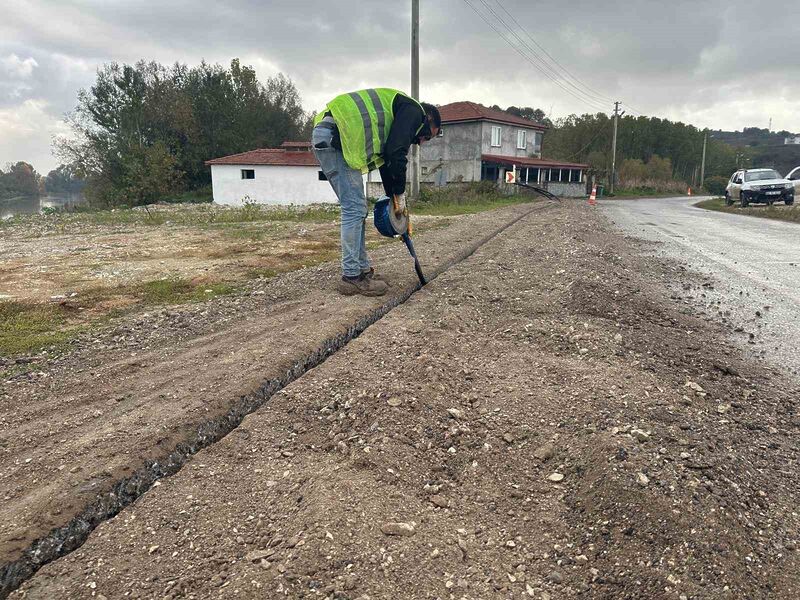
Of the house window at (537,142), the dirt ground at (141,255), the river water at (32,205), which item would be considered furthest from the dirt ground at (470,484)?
the house window at (537,142)

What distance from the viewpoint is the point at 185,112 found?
1512 inches

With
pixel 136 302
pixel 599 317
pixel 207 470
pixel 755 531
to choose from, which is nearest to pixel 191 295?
pixel 136 302

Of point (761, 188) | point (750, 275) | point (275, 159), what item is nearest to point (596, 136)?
point (275, 159)

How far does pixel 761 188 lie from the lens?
64.8 feet

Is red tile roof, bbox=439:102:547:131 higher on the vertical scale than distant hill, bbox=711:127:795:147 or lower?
lower

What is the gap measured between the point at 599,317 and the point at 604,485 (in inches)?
93.6

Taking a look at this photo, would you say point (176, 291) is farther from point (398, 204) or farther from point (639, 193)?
point (639, 193)

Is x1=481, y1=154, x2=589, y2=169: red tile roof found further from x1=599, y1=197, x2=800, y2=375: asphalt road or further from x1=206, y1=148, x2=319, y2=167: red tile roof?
x1=599, y1=197, x2=800, y2=375: asphalt road

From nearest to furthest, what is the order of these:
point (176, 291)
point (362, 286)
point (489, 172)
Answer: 1. point (362, 286)
2. point (176, 291)
3. point (489, 172)

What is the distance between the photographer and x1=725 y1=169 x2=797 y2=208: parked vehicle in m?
19.4

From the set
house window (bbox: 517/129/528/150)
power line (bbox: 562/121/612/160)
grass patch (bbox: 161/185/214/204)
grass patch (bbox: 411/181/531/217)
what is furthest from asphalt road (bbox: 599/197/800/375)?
power line (bbox: 562/121/612/160)

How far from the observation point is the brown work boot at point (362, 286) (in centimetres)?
487

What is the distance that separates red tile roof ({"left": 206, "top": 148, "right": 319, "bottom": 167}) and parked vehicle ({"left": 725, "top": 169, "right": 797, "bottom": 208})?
20.5m

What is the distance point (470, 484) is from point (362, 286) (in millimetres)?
2921
